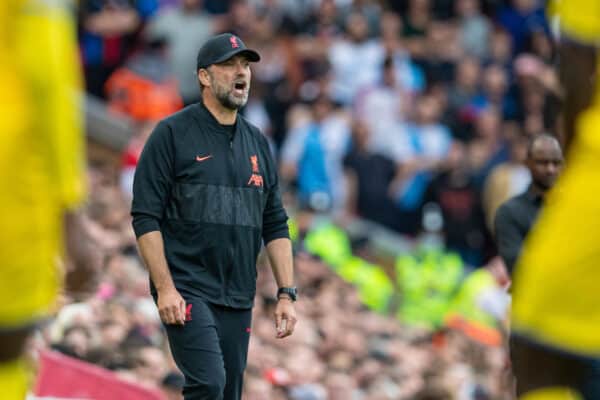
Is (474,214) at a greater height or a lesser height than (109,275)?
lesser

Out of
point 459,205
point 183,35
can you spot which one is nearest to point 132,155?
point 183,35

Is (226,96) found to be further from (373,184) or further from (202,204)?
(373,184)

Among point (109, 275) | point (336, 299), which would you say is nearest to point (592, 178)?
point (109, 275)

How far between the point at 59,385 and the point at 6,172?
520cm

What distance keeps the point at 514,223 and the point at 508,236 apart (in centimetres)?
9

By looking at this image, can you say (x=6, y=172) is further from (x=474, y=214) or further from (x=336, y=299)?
(x=474, y=214)

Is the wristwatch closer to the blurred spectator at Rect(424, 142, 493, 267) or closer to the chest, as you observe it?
the chest

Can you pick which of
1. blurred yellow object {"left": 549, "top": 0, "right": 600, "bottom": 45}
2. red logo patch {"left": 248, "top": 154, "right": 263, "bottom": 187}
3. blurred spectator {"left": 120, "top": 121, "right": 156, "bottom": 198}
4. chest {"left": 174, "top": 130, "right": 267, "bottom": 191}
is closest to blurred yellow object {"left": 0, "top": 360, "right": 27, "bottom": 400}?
blurred yellow object {"left": 549, "top": 0, "right": 600, "bottom": 45}

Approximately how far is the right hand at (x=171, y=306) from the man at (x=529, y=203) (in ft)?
6.93

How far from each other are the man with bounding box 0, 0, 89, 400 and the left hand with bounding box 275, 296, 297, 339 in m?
3.12

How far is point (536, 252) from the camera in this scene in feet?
17.6

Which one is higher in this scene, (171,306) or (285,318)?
(171,306)

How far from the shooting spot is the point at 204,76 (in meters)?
8.27

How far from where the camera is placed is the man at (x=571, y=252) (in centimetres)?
530
